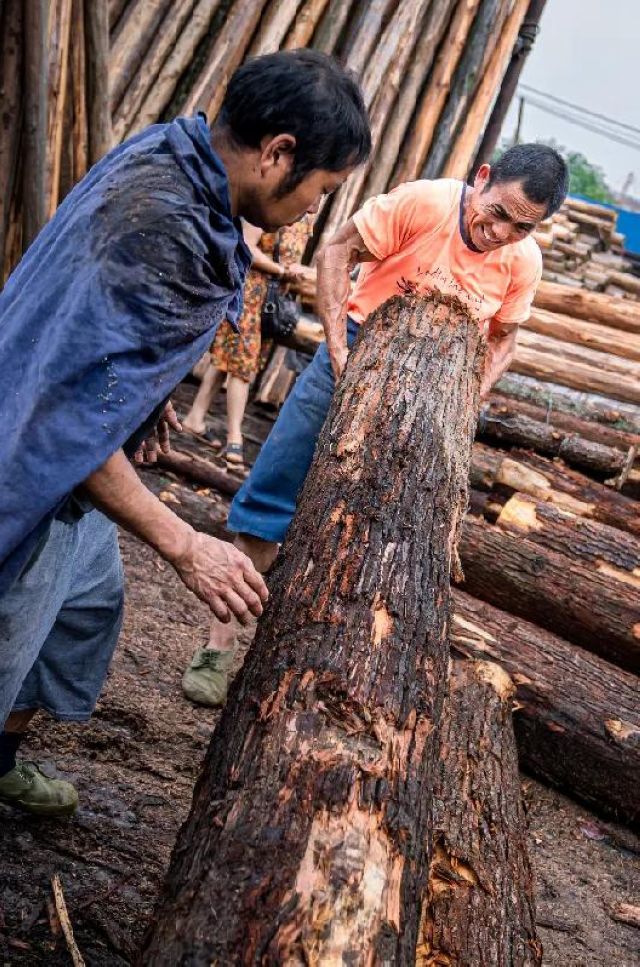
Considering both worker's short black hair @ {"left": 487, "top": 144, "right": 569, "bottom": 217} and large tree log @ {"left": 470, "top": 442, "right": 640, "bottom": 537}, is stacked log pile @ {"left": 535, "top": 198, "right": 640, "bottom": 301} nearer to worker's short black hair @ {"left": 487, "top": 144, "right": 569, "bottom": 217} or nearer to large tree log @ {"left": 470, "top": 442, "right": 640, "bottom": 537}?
large tree log @ {"left": 470, "top": 442, "right": 640, "bottom": 537}

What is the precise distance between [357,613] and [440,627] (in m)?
0.29

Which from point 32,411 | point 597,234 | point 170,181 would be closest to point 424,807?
point 32,411

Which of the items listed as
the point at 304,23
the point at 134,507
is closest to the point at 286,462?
the point at 134,507

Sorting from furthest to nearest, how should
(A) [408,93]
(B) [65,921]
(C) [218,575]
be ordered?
(A) [408,93], (B) [65,921], (C) [218,575]

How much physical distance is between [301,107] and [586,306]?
6264 millimetres

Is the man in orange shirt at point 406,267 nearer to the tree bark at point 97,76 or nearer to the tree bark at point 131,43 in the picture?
the tree bark at point 97,76

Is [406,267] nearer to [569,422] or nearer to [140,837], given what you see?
[140,837]

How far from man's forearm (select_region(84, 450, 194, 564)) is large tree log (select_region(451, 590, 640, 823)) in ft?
6.77

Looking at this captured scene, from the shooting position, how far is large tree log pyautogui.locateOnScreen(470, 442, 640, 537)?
4.95m

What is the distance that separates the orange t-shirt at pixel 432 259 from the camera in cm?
349

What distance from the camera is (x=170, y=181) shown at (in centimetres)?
175

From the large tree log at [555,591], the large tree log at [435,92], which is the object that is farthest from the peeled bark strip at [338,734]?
the large tree log at [435,92]

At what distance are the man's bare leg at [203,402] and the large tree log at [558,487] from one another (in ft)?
6.60

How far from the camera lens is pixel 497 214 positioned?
3387 mm
